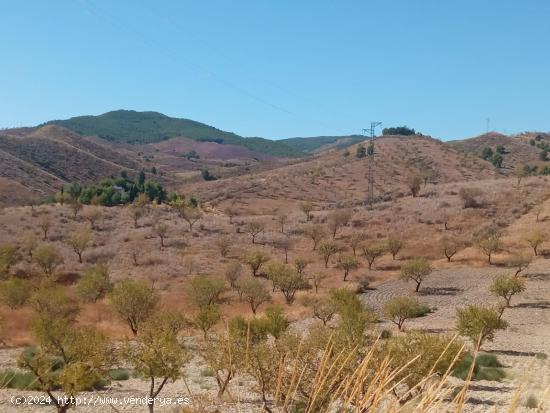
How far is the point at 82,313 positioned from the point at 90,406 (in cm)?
2333

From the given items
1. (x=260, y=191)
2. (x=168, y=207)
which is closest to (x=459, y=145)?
(x=260, y=191)

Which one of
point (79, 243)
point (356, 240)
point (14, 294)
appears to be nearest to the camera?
point (14, 294)

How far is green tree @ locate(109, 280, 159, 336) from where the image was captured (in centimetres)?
3862

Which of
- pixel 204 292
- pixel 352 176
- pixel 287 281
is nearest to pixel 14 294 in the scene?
pixel 204 292

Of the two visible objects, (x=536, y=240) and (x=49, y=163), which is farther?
(x=49, y=163)

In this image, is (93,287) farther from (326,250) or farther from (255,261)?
(326,250)

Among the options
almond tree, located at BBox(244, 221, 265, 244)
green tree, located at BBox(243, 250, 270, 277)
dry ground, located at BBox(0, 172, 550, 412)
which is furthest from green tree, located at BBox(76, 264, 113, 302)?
almond tree, located at BBox(244, 221, 265, 244)

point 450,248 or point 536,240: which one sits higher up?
point 536,240

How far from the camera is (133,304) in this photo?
38688mm

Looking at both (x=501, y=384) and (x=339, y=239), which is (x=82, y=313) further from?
(x=339, y=239)

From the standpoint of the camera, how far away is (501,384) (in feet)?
82.8

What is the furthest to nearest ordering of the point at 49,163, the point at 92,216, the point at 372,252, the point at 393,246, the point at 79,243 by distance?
the point at 49,163 → the point at 92,216 → the point at 393,246 → the point at 79,243 → the point at 372,252

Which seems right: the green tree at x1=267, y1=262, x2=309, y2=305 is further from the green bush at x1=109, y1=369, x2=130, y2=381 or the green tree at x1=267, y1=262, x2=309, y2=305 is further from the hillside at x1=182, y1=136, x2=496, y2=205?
the hillside at x1=182, y1=136, x2=496, y2=205

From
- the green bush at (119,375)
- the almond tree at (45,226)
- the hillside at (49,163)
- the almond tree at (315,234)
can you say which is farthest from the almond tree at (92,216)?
the green bush at (119,375)
